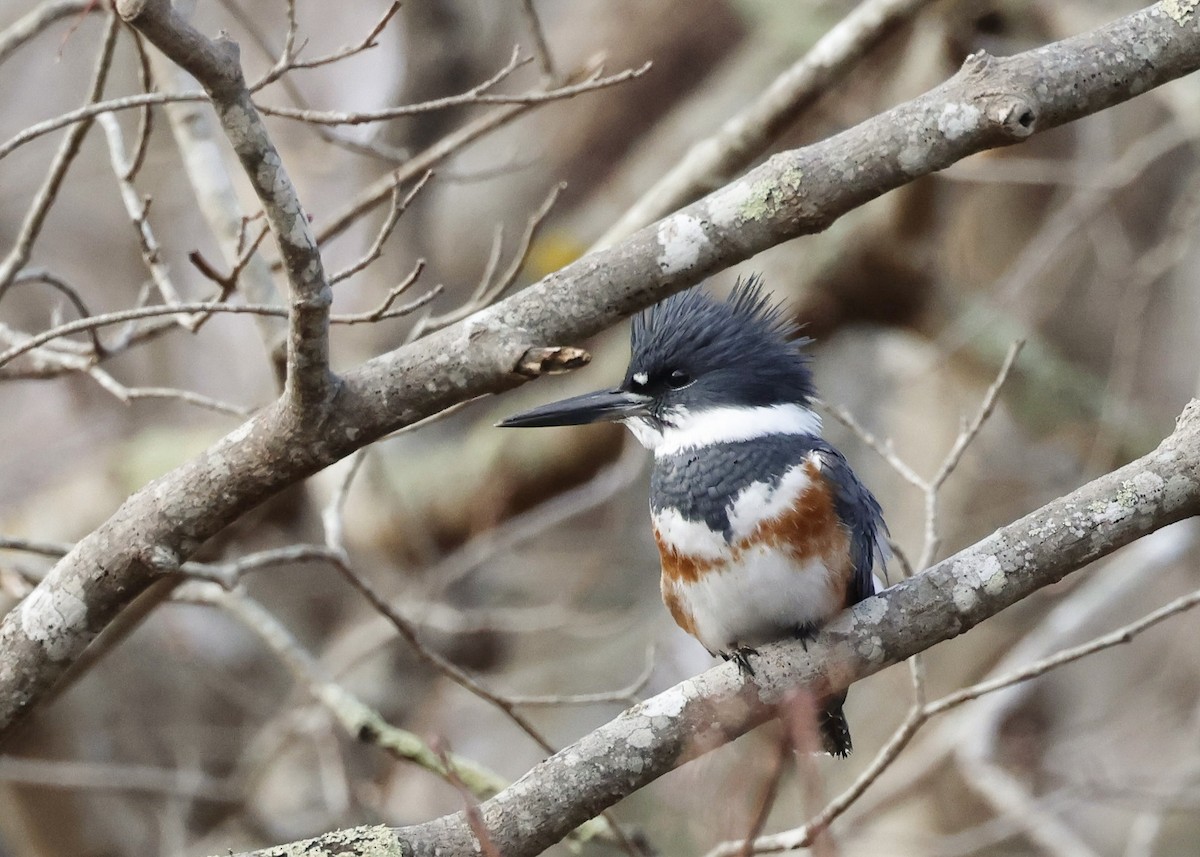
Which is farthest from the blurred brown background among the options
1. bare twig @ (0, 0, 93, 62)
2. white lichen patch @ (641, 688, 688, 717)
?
white lichen patch @ (641, 688, 688, 717)

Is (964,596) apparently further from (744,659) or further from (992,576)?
(744,659)

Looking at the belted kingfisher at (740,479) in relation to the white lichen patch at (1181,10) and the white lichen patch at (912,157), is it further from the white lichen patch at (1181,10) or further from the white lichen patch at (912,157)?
the white lichen patch at (1181,10)

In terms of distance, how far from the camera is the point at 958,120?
1820mm

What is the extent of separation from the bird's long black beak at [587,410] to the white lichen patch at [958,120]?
1.07 meters

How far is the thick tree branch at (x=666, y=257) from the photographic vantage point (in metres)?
1.84

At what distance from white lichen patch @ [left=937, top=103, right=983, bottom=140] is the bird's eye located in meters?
1.08

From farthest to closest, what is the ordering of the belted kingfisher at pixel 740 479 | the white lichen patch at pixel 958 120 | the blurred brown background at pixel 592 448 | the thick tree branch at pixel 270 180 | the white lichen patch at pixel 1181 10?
the blurred brown background at pixel 592 448
the belted kingfisher at pixel 740 479
the white lichen patch at pixel 1181 10
the white lichen patch at pixel 958 120
the thick tree branch at pixel 270 180

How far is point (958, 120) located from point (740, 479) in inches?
36.6

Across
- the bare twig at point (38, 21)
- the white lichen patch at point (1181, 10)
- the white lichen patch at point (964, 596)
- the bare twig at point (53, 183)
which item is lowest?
the white lichen patch at point (964, 596)

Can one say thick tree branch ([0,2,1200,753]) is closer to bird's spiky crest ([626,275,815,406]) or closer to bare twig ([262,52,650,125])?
bare twig ([262,52,650,125])

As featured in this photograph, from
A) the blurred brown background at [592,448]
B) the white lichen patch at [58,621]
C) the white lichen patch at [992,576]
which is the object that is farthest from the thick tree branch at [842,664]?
the blurred brown background at [592,448]

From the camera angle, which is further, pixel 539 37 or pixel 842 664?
pixel 539 37

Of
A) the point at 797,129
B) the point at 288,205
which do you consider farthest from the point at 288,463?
the point at 797,129

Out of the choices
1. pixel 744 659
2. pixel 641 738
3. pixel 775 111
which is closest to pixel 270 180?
pixel 641 738
